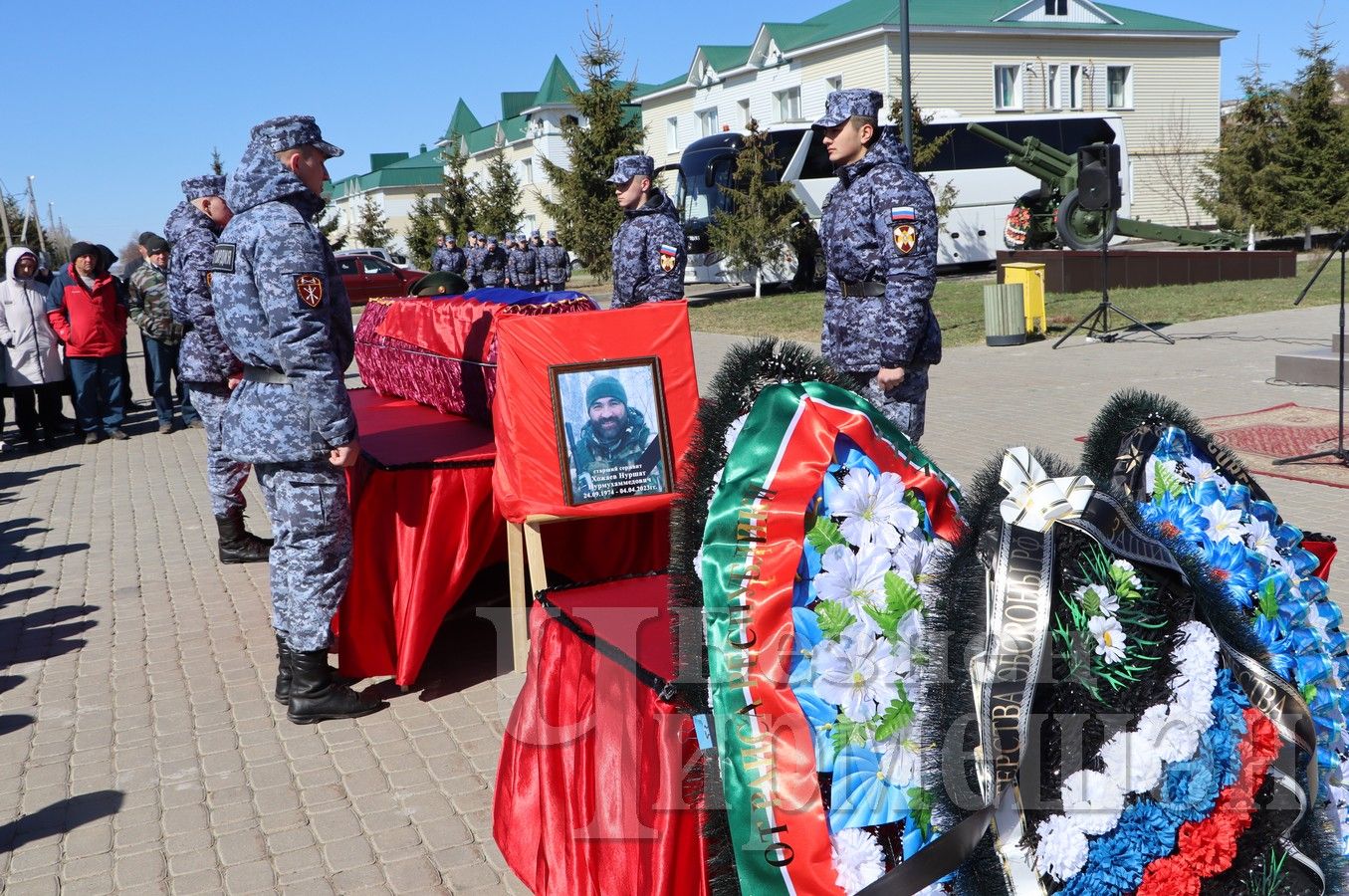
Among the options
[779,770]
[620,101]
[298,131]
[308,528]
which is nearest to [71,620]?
[308,528]

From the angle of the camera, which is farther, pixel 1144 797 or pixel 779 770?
pixel 779 770

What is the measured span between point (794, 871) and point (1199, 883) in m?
0.69

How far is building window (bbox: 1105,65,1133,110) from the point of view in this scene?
41312 mm

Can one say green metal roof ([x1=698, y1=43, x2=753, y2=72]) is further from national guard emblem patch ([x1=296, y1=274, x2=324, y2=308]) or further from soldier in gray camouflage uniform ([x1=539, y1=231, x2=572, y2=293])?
national guard emblem patch ([x1=296, y1=274, x2=324, y2=308])

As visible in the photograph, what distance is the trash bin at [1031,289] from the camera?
592 inches

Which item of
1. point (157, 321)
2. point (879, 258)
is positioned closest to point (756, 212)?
point (157, 321)

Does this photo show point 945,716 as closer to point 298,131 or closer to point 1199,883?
point 1199,883

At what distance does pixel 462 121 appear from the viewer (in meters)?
72.6

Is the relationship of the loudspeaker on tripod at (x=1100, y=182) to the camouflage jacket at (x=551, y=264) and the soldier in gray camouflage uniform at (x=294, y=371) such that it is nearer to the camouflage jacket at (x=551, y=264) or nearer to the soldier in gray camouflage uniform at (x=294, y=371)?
the soldier in gray camouflage uniform at (x=294, y=371)

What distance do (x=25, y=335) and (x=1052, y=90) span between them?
122 ft

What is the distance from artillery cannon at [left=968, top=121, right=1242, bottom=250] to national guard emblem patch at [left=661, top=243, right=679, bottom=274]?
12.3 metres

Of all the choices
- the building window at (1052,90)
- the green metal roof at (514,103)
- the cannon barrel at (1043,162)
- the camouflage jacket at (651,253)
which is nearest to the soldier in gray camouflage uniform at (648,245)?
the camouflage jacket at (651,253)

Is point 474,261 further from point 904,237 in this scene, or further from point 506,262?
point 904,237

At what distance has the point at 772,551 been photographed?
2.18 metres
